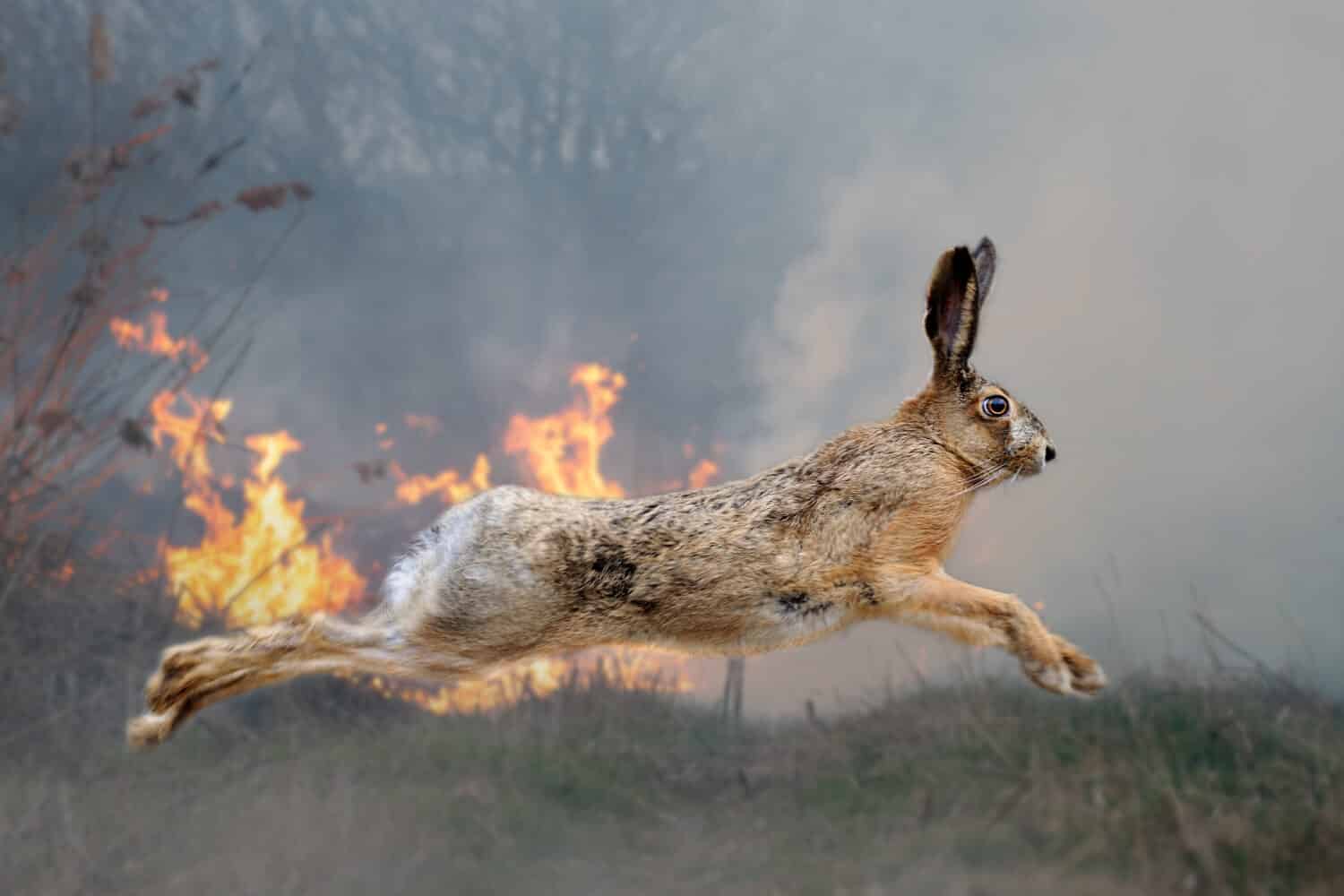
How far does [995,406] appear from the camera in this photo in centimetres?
437

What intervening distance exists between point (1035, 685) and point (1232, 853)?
0.84 m

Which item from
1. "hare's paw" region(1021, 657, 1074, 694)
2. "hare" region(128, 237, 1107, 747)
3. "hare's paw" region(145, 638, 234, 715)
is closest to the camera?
"hare's paw" region(1021, 657, 1074, 694)

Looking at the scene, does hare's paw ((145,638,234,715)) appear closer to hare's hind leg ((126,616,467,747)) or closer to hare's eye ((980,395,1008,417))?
hare's hind leg ((126,616,467,747))

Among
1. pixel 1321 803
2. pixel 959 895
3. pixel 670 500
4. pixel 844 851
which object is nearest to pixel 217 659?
pixel 670 500

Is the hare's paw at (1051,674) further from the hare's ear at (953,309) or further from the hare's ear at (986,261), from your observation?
the hare's ear at (986,261)

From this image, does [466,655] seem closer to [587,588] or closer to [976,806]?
[587,588]

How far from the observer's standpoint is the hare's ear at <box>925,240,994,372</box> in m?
4.06

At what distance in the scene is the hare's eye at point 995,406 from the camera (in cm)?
436

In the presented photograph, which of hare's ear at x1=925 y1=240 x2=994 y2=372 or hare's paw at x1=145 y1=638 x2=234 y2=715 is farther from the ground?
hare's ear at x1=925 y1=240 x2=994 y2=372

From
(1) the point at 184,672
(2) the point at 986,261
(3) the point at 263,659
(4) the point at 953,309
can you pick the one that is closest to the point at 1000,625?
(4) the point at 953,309

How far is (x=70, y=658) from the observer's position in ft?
24.3

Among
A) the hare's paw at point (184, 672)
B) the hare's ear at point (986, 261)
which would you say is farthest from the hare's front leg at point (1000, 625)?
the hare's paw at point (184, 672)

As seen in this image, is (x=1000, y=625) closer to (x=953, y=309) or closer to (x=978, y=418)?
(x=978, y=418)

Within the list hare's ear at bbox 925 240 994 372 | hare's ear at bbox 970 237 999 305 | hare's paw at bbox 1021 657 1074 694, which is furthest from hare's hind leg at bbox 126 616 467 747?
hare's ear at bbox 970 237 999 305
